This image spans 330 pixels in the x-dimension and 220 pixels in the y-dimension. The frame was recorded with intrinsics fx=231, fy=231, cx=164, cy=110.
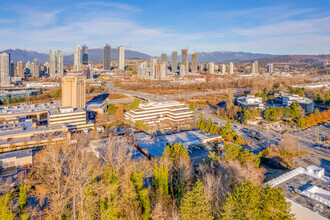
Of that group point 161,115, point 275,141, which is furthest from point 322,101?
point 161,115

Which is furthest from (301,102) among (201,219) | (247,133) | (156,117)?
(201,219)

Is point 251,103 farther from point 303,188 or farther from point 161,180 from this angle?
point 161,180

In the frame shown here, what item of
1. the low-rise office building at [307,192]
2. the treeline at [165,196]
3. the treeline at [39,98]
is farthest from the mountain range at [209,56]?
the low-rise office building at [307,192]

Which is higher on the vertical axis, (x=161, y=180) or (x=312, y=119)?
(x=312, y=119)

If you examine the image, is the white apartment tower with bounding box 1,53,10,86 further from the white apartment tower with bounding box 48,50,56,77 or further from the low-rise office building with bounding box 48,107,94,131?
the low-rise office building with bounding box 48,107,94,131

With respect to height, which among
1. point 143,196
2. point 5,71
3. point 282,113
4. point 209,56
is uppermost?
point 209,56

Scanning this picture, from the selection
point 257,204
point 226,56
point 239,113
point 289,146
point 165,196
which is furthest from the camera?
point 226,56
